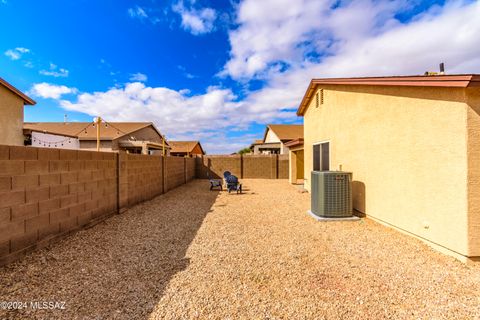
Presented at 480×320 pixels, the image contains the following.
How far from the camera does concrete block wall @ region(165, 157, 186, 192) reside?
1204cm

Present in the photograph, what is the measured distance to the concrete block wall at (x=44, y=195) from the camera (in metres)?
3.44

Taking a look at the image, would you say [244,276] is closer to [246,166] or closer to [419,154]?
[419,154]

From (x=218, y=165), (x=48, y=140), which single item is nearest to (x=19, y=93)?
(x=48, y=140)

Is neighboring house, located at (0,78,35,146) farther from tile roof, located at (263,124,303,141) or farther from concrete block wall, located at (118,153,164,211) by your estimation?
tile roof, located at (263,124,303,141)

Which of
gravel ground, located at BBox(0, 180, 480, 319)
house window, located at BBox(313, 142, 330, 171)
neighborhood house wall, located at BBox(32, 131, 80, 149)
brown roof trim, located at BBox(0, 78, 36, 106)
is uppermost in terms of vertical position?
brown roof trim, located at BBox(0, 78, 36, 106)

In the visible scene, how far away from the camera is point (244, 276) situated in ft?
10.6

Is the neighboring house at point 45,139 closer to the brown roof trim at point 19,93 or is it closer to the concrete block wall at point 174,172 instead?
the brown roof trim at point 19,93

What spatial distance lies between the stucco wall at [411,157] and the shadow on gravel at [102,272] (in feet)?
15.1

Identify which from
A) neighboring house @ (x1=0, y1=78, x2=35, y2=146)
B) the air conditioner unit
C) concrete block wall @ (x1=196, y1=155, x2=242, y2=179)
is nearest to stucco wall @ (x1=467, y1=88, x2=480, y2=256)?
the air conditioner unit

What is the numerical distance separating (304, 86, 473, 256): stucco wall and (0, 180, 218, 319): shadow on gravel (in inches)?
182

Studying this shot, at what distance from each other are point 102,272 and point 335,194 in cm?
553

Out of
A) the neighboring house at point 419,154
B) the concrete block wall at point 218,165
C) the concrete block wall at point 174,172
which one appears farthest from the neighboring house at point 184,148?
the neighboring house at point 419,154

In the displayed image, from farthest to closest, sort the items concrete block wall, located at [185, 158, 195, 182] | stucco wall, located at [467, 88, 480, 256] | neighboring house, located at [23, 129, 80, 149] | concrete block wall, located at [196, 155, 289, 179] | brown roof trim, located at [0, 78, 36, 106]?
concrete block wall, located at [196, 155, 289, 179]
concrete block wall, located at [185, 158, 195, 182]
neighboring house, located at [23, 129, 80, 149]
brown roof trim, located at [0, 78, 36, 106]
stucco wall, located at [467, 88, 480, 256]

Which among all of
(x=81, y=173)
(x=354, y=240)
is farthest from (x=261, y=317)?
(x=81, y=173)
